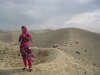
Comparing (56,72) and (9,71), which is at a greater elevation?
(9,71)

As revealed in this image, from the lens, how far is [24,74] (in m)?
2.98

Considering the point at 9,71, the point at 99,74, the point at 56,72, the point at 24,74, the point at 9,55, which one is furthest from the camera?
the point at 9,55

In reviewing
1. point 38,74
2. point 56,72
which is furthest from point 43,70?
point 56,72

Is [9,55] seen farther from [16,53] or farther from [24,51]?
[24,51]

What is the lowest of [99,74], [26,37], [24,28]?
[99,74]

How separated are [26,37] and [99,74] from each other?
4.68 metres

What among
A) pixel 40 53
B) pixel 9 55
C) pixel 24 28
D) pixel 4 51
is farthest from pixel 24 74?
pixel 4 51

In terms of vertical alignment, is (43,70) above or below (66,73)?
above

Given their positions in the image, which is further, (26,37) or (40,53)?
(40,53)

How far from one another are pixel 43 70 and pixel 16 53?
14.8 ft

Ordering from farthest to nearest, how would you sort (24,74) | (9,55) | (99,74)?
(9,55)
(99,74)
(24,74)

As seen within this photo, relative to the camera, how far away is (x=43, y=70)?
333 cm

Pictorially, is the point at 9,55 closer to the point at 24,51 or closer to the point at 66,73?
the point at 24,51

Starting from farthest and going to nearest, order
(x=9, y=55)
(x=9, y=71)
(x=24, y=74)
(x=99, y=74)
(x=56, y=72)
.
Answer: (x=9, y=55) → (x=99, y=74) → (x=56, y=72) → (x=9, y=71) → (x=24, y=74)
